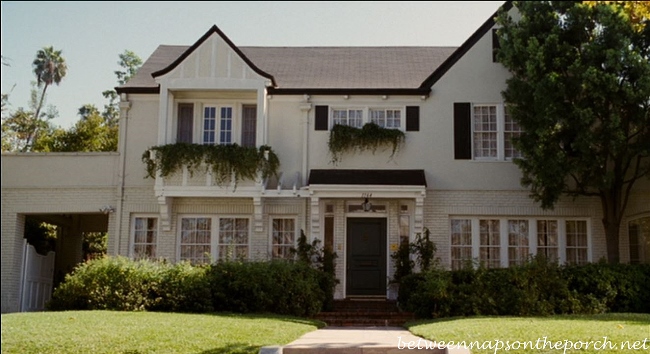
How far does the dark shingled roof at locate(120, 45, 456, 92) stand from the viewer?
2255 centimetres

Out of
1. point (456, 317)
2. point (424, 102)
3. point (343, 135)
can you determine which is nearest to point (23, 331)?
point (456, 317)

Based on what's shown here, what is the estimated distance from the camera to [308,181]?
70.2 feet

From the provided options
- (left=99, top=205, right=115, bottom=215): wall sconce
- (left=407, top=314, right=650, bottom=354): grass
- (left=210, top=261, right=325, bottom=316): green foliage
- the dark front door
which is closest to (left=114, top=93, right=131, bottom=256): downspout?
(left=99, top=205, right=115, bottom=215): wall sconce

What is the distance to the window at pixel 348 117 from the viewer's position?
22109mm

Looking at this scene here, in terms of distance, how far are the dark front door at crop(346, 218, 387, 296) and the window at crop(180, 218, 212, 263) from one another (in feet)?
13.3

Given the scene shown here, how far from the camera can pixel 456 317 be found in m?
16.5

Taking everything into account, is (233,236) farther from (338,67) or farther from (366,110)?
(338,67)

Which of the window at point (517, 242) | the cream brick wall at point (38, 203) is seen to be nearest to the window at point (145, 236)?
the cream brick wall at point (38, 203)

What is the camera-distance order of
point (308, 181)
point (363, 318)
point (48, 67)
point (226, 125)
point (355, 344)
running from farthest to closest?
point (48, 67) < point (226, 125) < point (308, 181) < point (363, 318) < point (355, 344)

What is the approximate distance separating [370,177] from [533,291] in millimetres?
5725

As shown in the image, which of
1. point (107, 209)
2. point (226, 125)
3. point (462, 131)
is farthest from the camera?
point (226, 125)

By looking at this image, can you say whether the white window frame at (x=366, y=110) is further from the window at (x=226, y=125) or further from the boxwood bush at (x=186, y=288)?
the boxwood bush at (x=186, y=288)

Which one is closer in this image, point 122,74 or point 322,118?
point 322,118

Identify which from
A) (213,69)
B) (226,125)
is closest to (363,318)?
(226,125)
